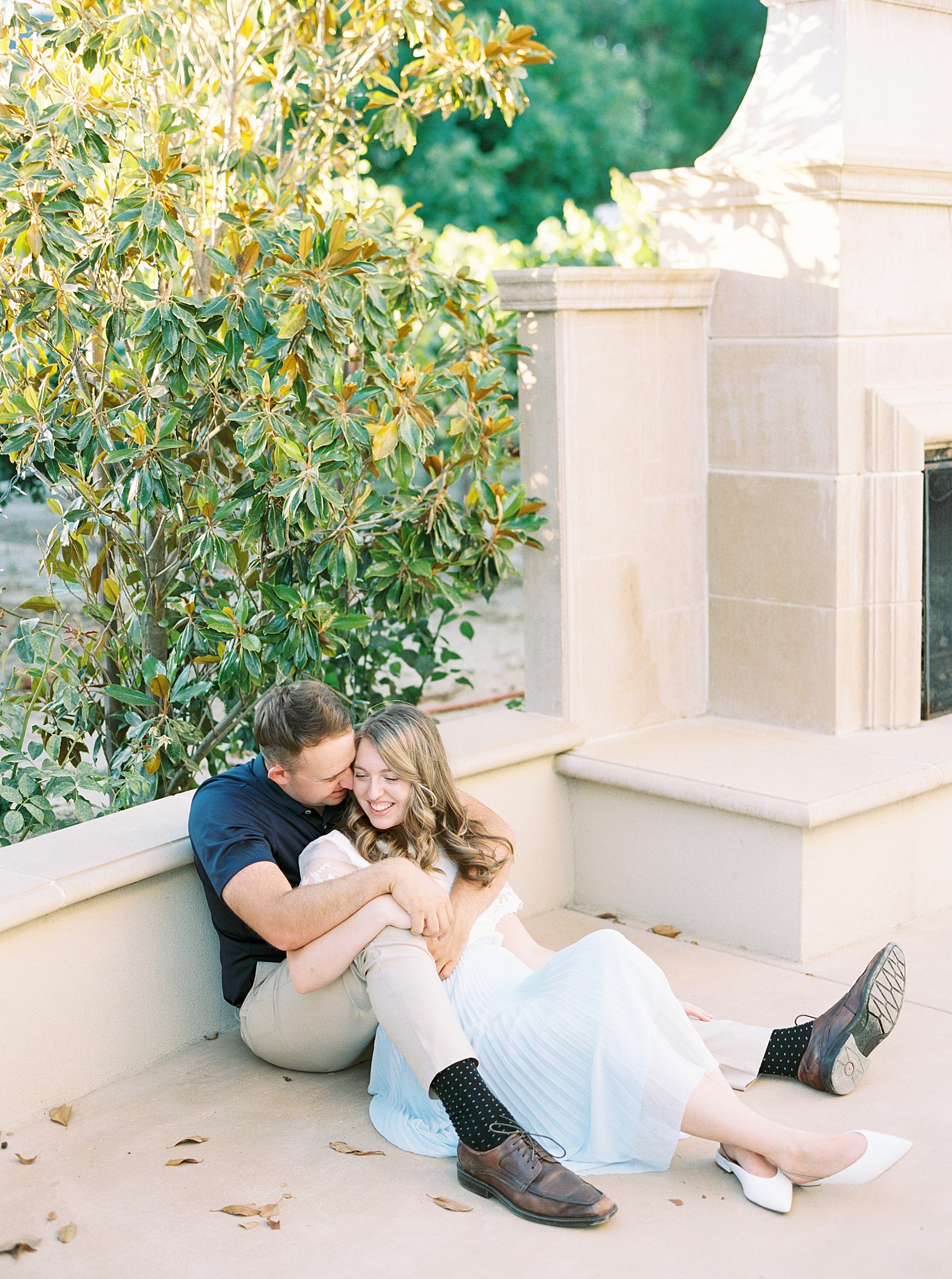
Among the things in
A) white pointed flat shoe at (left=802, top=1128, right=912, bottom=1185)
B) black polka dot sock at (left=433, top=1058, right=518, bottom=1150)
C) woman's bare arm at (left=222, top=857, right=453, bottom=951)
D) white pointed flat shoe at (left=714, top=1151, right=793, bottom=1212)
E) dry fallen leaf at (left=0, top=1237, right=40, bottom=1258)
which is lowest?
dry fallen leaf at (left=0, top=1237, right=40, bottom=1258)

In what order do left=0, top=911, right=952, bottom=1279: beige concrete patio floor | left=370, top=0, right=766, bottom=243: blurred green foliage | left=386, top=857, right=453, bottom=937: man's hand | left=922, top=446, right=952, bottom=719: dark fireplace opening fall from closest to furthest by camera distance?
left=0, top=911, right=952, bottom=1279: beige concrete patio floor < left=386, top=857, right=453, bottom=937: man's hand < left=922, top=446, right=952, bottom=719: dark fireplace opening < left=370, top=0, right=766, bottom=243: blurred green foliage

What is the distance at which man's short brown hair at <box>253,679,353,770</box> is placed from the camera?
11.0 ft

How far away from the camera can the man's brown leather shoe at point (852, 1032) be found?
3.43m

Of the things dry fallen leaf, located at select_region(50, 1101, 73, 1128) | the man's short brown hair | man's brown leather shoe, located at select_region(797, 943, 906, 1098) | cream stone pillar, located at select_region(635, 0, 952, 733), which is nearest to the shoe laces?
man's brown leather shoe, located at select_region(797, 943, 906, 1098)

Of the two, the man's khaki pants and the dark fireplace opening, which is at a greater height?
the dark fireplace opening

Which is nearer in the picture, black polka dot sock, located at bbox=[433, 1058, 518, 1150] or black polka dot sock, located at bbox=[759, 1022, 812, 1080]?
black polka dot sock, located at bbox=[433, 1058, 518, 1150]

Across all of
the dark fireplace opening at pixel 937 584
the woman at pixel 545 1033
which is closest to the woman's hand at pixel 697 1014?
the woman at pixel 545 1033

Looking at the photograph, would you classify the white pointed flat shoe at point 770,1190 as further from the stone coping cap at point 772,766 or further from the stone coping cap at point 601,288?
the stone coping cap at point 601,288

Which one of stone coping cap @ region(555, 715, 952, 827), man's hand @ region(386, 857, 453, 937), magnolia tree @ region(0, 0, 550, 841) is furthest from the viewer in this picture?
stone coping cap @ region(555, 715, 952, 827)

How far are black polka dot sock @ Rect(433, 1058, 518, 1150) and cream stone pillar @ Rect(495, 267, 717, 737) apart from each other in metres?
1.91

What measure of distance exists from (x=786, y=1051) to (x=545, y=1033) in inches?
29.4

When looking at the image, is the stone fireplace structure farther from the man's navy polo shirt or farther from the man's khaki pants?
the man's navy polo shirt

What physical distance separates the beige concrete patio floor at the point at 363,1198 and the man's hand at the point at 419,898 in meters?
0.52

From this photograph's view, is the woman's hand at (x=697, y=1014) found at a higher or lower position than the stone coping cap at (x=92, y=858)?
lower
